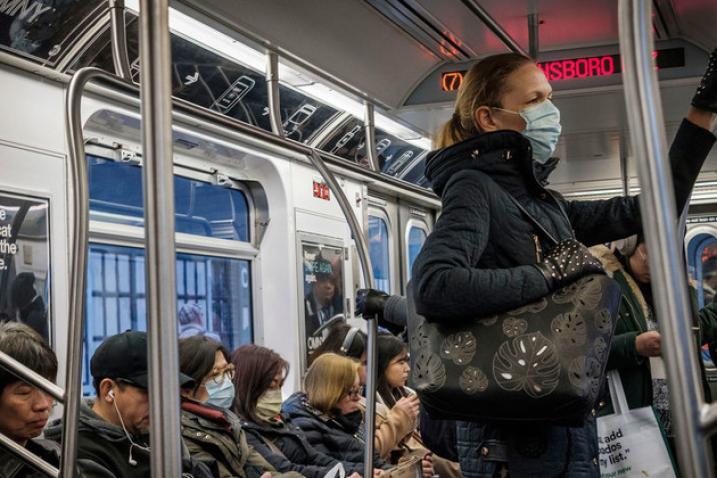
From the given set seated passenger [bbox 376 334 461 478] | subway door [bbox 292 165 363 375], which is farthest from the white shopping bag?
subway door [bbox 292 165 363 375]

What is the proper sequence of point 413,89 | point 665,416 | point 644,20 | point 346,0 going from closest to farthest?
point 644,20 → point 665,416 → point 346,0 → point 413,89

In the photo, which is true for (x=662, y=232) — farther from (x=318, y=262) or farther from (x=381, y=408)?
(x=318, y=262)

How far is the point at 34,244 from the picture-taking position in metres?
3.63

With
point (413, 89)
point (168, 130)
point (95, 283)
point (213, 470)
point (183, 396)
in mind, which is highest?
point (413, 89)

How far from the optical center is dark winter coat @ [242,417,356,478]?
12.9ft

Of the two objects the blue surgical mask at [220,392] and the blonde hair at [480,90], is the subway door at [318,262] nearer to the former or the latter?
the blue surgical mask at [220,392]

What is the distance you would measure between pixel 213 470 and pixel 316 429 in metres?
1.08

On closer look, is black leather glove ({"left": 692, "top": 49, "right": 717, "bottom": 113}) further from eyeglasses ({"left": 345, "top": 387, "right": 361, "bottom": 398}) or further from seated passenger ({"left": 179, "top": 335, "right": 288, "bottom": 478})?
eyeglasses ({"left": 345, "top": 387, "right": 361, "bottom": 398})

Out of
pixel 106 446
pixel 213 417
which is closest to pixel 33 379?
pixel 106 446

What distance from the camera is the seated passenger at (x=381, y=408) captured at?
180 inches

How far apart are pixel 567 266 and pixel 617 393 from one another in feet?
4.66

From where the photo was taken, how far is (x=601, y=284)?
5.01ft

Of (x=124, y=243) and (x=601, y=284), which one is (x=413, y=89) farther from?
(x=601, y=284)

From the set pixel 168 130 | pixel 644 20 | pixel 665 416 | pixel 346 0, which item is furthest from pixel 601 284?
pixel 346 0
